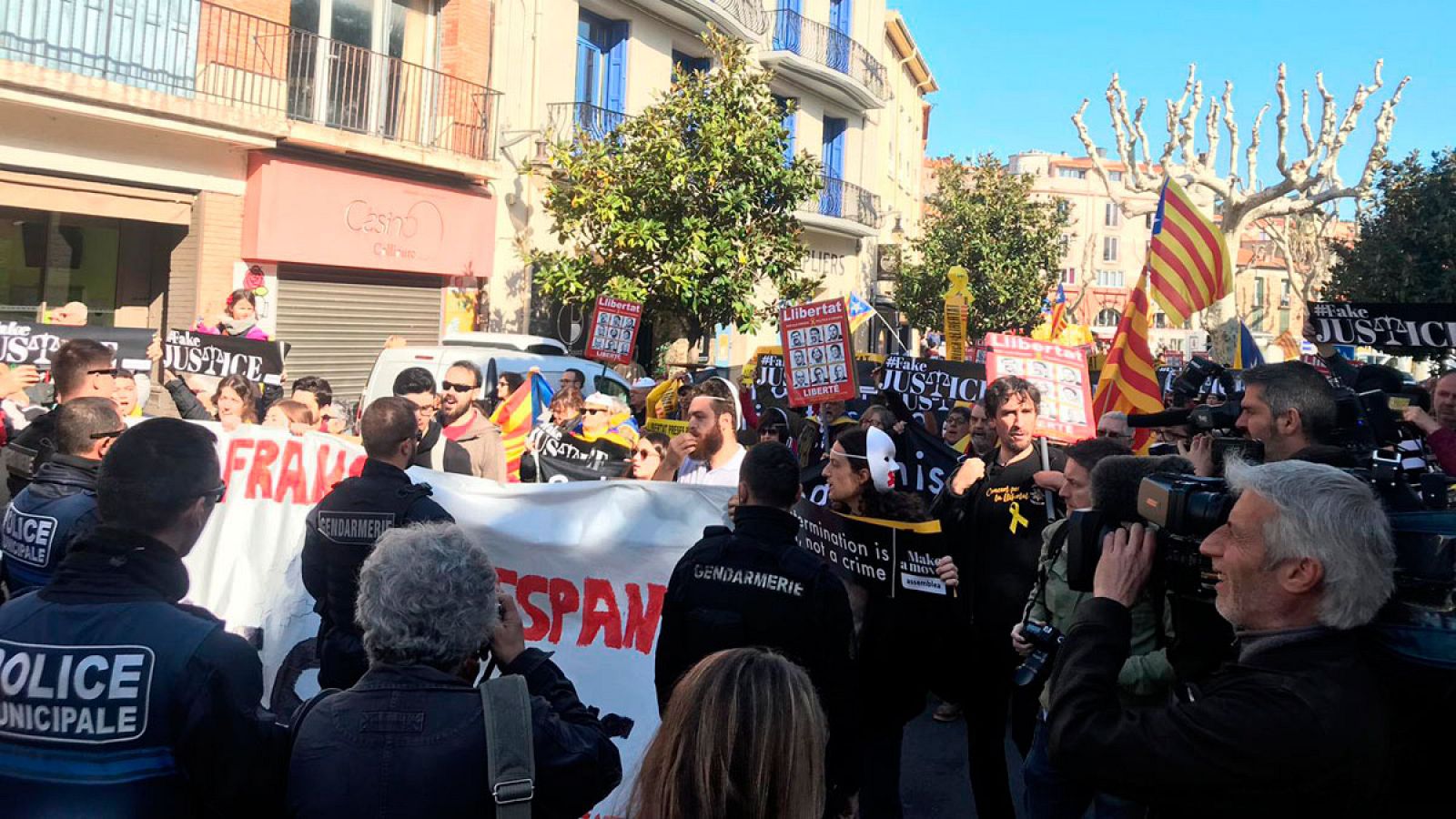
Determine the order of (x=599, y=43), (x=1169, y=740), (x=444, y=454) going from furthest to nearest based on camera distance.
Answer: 1. (x=599, y=43)
2. (x=444, y=454)
3. (x=1169, y=740)

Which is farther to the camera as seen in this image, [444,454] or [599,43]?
[599,43]

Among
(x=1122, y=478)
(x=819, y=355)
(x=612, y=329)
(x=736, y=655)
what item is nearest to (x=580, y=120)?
(x=612, y=329)

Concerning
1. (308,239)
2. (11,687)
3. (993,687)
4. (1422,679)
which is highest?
(308,239)

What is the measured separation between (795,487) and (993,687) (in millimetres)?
1515

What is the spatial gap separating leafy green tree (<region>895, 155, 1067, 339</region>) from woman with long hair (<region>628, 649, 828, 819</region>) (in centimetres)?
2937

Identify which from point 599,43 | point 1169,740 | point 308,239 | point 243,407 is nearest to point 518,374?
point 243,407

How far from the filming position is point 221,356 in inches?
323

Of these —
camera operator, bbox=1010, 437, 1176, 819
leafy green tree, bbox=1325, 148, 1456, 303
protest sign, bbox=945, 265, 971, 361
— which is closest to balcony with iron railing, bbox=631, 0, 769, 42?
protest sign, bbox=945, 265, 971, 361

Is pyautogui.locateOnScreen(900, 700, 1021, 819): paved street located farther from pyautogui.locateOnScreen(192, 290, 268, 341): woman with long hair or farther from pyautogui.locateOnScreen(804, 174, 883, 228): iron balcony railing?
pyautogui.locateOnScreen(804, 174, 883, 228): iron balcony railing

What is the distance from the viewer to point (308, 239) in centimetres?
1515

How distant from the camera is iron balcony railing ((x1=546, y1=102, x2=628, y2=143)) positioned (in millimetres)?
19047

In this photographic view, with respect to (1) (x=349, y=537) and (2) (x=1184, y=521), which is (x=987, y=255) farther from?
(2) (x=1184, y=521)

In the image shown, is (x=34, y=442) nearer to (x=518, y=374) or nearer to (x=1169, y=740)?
(x=1169, y=740)

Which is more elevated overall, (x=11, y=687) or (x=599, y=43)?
(x=599, y=43)
